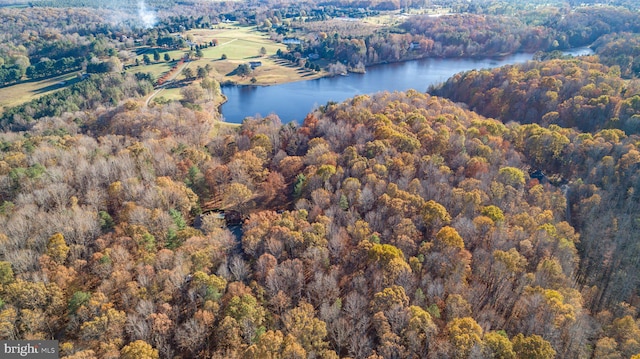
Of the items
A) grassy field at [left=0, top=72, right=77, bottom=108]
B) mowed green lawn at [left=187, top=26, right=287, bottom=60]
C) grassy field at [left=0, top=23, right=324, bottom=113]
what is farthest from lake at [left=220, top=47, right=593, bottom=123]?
grassy field at [left=0, top=72, right=77, bottom=108]

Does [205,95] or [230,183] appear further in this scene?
[205,95]

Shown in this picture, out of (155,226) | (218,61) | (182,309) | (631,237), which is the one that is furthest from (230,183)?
(218,61)

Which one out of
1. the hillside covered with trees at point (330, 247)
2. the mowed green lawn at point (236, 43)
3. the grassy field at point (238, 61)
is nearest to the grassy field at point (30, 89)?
the grassy field at point (238, 61)

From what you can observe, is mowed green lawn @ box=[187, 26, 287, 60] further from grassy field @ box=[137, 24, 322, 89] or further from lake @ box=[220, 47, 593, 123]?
lake @ box=[220, 47, 593, 123]

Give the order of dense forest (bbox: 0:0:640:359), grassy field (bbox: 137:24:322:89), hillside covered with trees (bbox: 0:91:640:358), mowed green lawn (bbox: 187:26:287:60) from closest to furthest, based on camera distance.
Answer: hillside covered with trees (bbox: 0:91:640:358), dense forest (bbox: 0:0:640:359), grassy field (bbox: 137:24:322:89), mowed green lawn (bbox: 187:26:287:60)

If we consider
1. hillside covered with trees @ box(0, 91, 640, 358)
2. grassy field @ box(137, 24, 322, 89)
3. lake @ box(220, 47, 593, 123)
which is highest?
grassy field @ box(137, 24, 322, 89)

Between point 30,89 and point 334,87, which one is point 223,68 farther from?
point 30,89

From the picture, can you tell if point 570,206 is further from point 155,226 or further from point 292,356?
point 155,226
